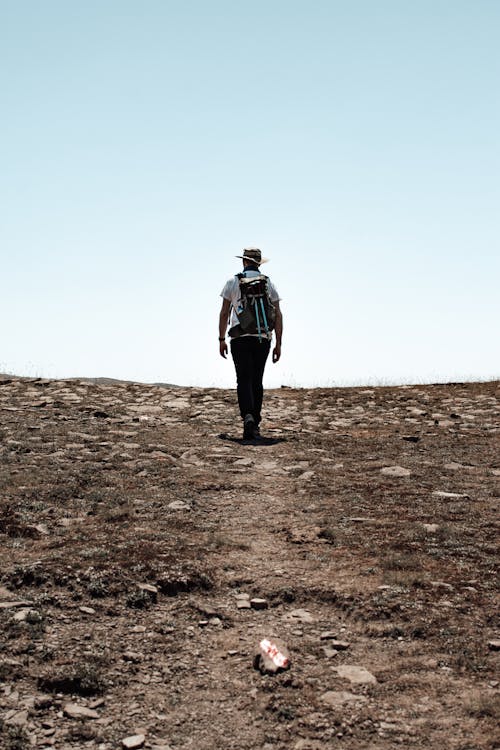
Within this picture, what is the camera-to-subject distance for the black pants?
11.8m

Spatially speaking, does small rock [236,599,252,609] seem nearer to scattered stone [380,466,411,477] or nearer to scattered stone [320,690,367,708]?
scattered stone [320,690,367,708]

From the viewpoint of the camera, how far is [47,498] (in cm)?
771

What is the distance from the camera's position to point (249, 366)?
38.9 ft

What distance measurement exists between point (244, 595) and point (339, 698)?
1.45 metres

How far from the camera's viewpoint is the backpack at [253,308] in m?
11.6

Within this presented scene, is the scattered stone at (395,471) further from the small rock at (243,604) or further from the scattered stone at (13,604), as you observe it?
the scattered stone at (13,604)

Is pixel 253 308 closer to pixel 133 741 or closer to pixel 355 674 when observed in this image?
pixel 355 674

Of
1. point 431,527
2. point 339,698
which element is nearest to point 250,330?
point 431,527

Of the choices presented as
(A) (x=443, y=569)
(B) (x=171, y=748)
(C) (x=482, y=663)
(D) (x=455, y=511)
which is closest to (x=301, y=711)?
(B) (x=171, y=748)

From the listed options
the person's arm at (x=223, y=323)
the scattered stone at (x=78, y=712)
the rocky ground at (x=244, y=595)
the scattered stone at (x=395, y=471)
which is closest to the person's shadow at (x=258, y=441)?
the rocky ground at (x=244, y=595)

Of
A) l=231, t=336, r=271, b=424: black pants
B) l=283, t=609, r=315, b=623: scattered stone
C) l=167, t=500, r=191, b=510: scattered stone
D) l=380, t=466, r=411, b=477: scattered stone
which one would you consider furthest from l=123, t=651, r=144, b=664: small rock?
l=231, t=336, r=271, b=424: black pants

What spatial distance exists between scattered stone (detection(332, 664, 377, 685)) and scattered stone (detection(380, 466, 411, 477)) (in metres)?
4.59

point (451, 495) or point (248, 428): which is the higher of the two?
point (248, 428)

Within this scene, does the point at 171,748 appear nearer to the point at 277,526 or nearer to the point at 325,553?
the point at 325,553
